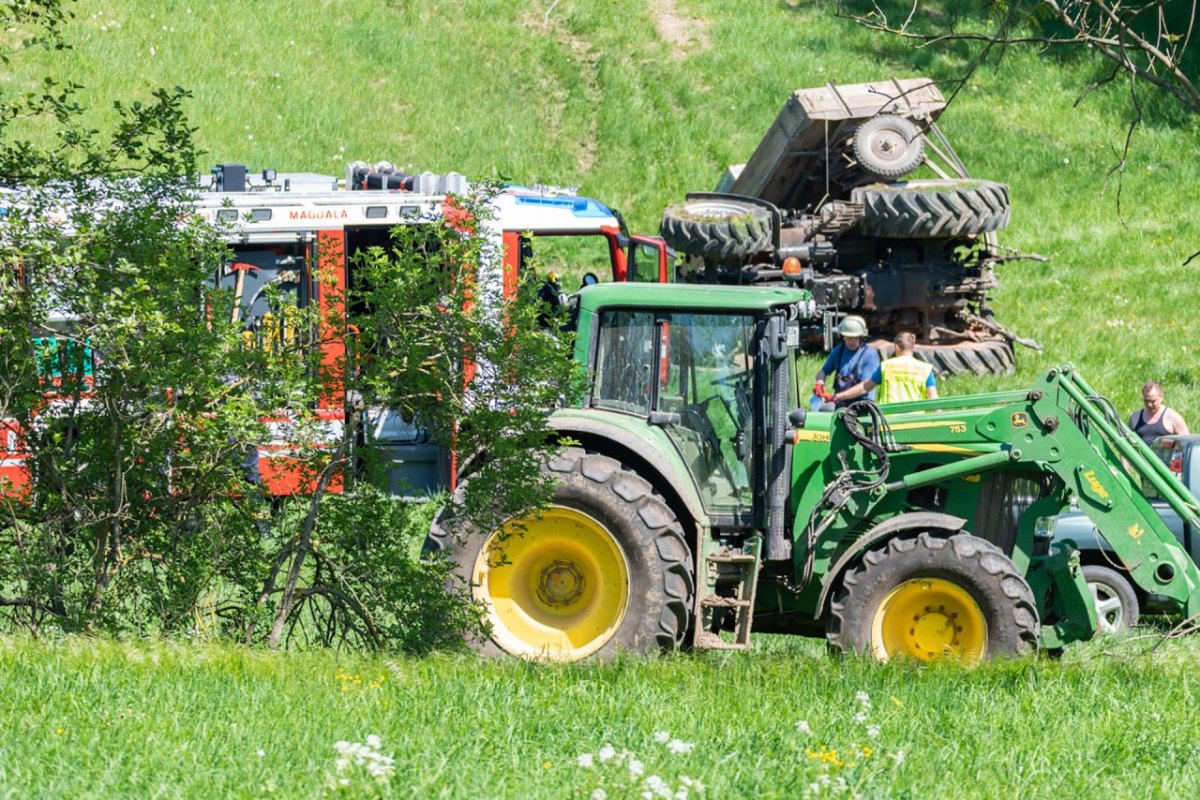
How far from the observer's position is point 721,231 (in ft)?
55.8

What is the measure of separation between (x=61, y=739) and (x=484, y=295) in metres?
2.89

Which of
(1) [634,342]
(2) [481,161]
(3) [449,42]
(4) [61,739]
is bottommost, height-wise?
(4) [61,739]

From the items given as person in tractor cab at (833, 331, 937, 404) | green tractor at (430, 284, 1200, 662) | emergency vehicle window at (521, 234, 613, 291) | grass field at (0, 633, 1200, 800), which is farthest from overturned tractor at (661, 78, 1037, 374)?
grass field at (0, 633, 1200, 800)

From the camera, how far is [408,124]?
83.1 ft

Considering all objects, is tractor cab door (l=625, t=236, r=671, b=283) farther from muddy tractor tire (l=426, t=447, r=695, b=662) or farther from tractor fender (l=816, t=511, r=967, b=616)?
tractor fender (l=816, t=511, r=967, b=616)

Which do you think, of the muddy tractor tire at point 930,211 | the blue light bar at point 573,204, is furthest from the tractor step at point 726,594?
the muddy tractor tire at point 930,211

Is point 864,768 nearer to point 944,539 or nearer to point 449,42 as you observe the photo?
point 944,539

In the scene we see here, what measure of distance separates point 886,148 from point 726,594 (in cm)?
1060

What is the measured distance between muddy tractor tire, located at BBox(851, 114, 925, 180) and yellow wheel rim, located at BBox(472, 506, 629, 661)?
1059cm

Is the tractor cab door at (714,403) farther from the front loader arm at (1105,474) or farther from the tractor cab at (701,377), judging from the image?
the front loader arm at (1105,474)

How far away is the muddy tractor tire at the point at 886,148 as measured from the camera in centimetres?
1767

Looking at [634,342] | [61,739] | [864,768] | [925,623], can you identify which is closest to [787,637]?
[925,623]

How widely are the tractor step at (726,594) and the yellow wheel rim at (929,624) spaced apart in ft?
2.23

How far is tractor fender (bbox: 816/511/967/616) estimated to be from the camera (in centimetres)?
807
